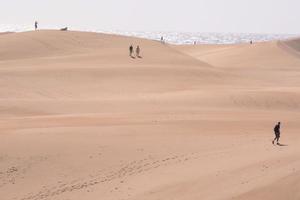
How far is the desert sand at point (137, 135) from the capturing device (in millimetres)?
15133

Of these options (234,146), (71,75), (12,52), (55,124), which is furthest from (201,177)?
(12,52)

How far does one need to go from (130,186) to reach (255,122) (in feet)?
34.7

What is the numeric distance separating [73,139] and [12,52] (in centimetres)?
3176

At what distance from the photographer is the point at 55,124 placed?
21.6 m

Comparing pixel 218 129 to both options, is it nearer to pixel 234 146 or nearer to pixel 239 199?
pixel 234 146

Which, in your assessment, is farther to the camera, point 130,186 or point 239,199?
point 130,186

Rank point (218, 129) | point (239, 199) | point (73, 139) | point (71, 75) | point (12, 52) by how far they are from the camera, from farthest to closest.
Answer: point (12, 52) → point (71, 75) → point (218, 129) → point (73, 139) → point (239, 199)

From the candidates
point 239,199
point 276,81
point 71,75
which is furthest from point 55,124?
point 276,81

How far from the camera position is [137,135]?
2017cm

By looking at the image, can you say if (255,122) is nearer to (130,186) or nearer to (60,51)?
(130,186)

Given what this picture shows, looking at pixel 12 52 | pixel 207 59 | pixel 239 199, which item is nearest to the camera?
pixel 239 199

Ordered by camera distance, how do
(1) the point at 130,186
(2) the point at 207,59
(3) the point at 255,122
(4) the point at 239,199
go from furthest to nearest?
(2) the point at 207,59
(3) the point at 255,122
(1) the point at 130,186
(4) the point at 239,199

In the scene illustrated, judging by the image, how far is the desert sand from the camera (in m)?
15.1

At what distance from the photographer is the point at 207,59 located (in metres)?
72.6
